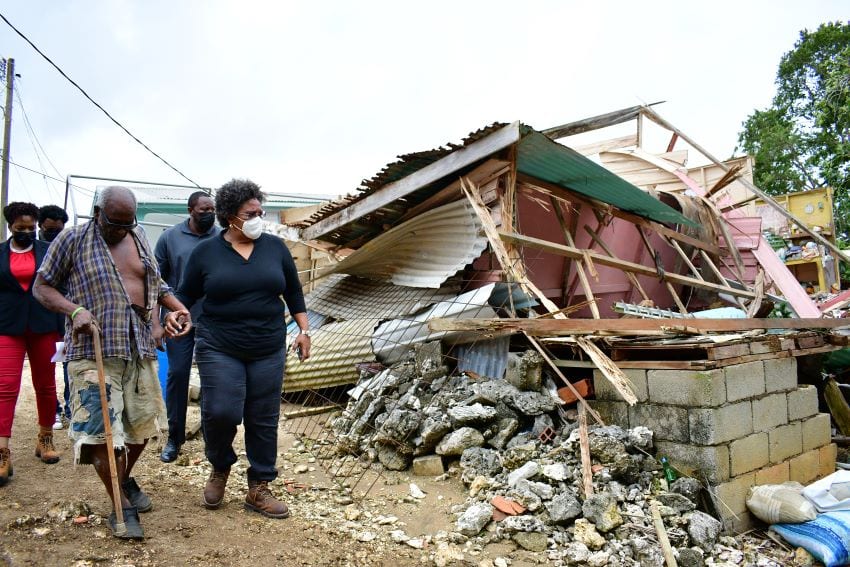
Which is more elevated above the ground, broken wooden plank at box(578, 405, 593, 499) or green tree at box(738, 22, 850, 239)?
green tree at box(738, 22, 850, 239)

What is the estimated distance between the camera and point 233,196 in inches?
119

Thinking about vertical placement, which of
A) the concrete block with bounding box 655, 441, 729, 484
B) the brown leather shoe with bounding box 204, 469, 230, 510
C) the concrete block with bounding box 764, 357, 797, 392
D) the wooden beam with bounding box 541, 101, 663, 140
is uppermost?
the wooden beam with bounding box 541, 101, 663, 140

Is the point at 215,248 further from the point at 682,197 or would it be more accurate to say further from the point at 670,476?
the point at 682,197

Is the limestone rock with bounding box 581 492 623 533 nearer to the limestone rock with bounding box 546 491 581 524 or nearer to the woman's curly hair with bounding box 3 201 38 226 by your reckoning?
the limestone rock with bounding box 546 491 581 524

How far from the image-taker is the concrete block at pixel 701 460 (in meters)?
3.45

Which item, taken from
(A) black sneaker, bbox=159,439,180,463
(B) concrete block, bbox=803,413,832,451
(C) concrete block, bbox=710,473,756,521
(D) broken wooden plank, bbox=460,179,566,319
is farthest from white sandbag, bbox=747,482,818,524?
(A) black sneaker, bbox=159,439,180,463

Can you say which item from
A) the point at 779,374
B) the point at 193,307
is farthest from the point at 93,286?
the point at 779,374

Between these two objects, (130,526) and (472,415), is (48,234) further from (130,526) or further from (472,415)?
(472,415)

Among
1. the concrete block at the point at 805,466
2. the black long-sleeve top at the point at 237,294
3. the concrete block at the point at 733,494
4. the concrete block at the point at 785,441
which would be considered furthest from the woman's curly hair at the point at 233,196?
the concrete block at the point at 805,466

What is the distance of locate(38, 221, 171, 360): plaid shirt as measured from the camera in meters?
2.57

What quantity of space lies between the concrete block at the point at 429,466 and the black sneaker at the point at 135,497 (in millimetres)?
1653

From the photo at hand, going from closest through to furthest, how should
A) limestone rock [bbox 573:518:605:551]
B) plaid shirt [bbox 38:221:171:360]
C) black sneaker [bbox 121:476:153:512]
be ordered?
plaid shirt [bbox 38:221:171:360], black sneaker [bbox 121:476:153:512], limestone rock [bbox 573:518:605:551]

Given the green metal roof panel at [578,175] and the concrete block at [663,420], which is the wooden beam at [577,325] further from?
the green metal roof panel at [578,175]

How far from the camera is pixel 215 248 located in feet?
9.82
